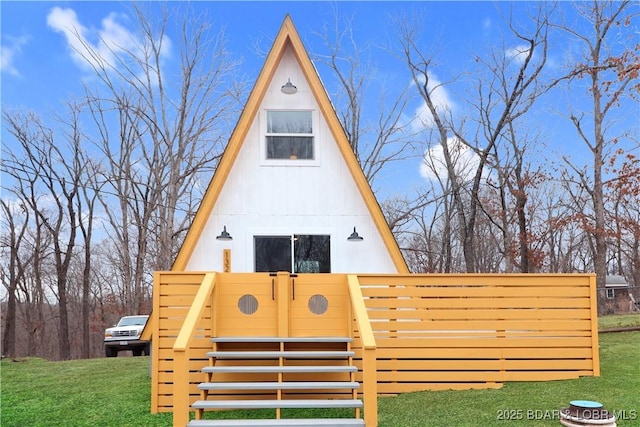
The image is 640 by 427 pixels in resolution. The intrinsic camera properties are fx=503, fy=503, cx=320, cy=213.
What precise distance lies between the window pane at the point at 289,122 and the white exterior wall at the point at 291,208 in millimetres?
139

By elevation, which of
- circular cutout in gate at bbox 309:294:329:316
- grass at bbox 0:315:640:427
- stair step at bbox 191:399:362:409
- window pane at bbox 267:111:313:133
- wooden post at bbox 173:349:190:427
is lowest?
grass at bbox 0:315:640:427

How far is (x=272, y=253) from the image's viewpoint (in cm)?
835

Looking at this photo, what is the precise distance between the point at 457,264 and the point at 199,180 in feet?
47.7

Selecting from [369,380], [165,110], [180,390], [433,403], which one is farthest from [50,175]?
[369,380]

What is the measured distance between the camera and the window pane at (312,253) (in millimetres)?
8367

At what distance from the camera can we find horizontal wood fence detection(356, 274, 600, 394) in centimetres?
643

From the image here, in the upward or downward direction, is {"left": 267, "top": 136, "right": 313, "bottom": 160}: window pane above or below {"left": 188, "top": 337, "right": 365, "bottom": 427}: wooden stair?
above

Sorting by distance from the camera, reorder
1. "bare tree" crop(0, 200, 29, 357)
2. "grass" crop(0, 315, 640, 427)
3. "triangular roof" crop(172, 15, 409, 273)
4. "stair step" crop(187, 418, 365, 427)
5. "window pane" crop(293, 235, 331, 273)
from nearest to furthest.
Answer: "stair step" crop(187, 418, 365, 427), "grass" crop(0, 315, 640, 427), "triangular roof" crop(172, 15, 409, 273), "window pane" crop(293, 235, 331, 273), "bare tree" crop(0, 200, 29, 357)

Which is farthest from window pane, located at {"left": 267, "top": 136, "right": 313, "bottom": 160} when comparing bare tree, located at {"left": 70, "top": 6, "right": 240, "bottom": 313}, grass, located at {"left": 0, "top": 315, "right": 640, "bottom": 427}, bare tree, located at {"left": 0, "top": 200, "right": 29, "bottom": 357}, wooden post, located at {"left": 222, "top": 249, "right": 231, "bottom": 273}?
bare tree, located at {"left": 0, "top": 200, "right": 29, "bottom": 357}

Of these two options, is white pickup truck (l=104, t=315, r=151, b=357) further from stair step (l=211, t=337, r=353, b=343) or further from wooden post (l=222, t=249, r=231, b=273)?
stair step (l=211, t=337, r=353, b=343)

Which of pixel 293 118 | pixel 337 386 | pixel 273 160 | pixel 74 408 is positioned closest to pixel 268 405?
pixel 337 386

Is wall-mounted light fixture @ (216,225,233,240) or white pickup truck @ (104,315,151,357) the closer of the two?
wall-mounted light fixture @ (216,225,233,240)

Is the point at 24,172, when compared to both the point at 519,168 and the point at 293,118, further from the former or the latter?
the point at 519,168

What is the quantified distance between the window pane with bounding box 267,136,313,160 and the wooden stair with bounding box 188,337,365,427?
135 inches
